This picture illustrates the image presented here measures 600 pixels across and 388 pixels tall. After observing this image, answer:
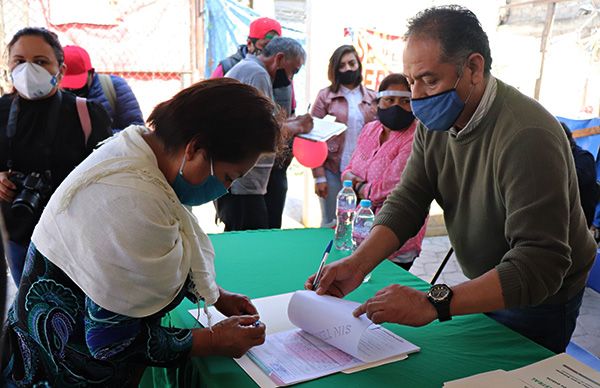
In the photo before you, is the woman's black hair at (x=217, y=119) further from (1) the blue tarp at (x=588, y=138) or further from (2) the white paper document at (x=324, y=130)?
(1) the blue tarp at (x=588, y=138)

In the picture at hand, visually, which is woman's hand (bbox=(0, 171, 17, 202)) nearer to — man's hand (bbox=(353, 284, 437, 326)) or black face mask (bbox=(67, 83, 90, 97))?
black face mask (bbox=(67, 83, 90, 97))

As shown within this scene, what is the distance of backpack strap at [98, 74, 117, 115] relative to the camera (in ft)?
9.05

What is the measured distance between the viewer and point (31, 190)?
1.99 m

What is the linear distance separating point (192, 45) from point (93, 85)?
6.83 ft

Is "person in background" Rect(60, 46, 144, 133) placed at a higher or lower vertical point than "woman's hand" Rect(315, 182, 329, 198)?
higher

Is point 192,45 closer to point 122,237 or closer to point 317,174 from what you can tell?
point 317,174

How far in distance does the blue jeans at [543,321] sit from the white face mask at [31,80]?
190cm

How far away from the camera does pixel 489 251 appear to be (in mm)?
1401

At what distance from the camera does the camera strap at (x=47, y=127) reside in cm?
206

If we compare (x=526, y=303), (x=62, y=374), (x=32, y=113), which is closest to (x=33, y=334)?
(x=62, y=374)

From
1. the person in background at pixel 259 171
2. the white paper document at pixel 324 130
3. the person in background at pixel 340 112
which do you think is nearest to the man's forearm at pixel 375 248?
the person in background at pixel 259 171

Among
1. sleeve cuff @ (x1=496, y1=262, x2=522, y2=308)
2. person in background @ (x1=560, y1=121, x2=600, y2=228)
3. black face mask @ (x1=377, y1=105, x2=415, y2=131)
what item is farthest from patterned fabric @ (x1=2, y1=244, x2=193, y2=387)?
person in background @ (x1=560, y1=121, x2=600, y2=228)

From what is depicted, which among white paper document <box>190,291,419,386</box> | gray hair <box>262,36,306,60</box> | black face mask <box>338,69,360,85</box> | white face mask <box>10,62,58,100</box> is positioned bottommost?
white paper document <box>190,291,419,386</box>

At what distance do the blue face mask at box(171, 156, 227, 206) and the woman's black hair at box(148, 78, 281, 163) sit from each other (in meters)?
0.05
